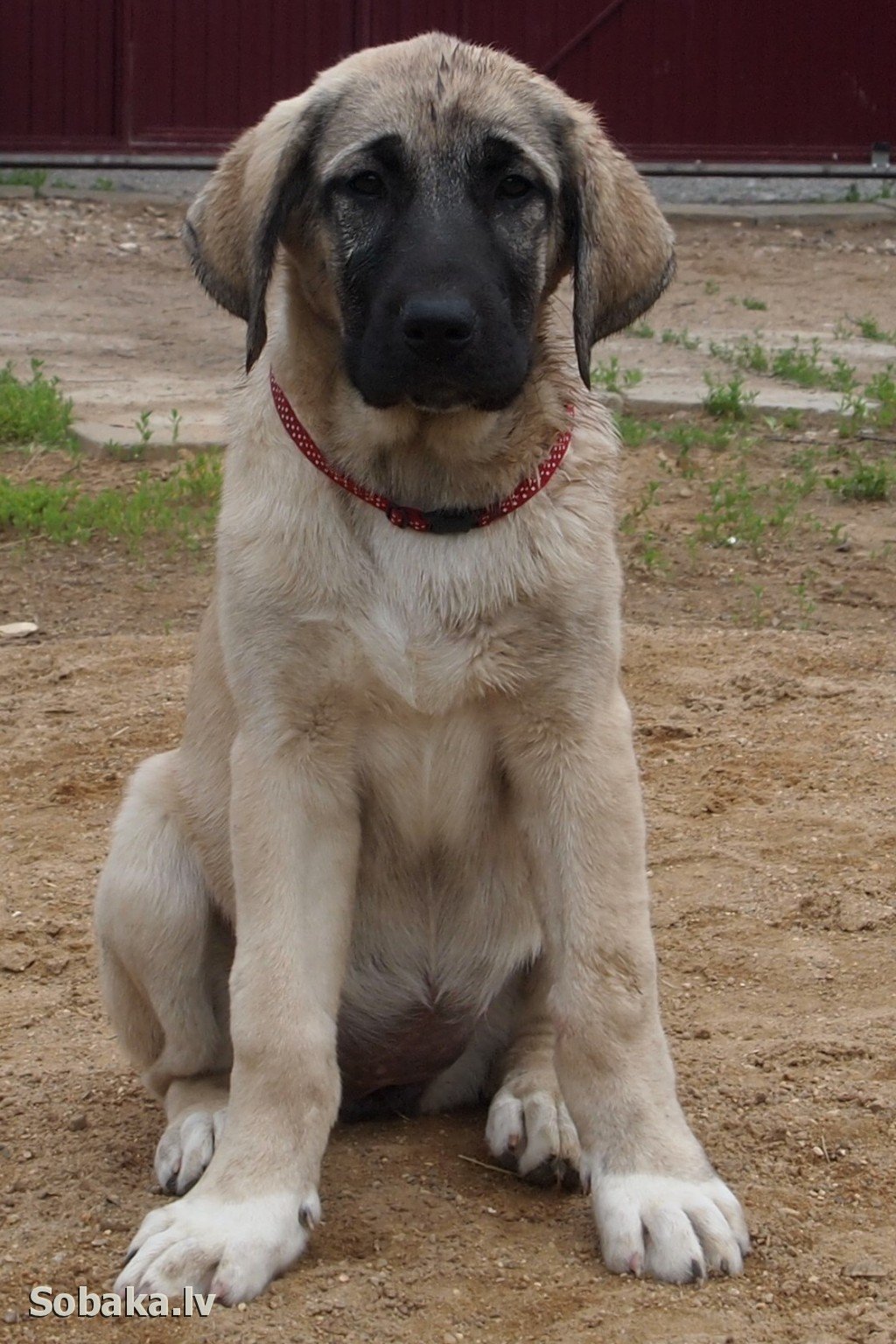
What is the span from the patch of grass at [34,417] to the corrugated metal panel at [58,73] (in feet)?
21.0

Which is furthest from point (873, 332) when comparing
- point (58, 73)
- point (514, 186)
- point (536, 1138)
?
point (536, 1138)

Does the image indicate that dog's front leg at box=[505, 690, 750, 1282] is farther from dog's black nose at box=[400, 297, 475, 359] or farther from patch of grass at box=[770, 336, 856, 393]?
patch of grass at box=[770, 336, 856, 393]

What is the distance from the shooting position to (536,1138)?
10.7 ft

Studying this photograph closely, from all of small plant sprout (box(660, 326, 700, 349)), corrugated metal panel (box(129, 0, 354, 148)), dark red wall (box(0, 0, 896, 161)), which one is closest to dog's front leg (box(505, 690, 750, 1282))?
small plant sprout (box(660, 326, 700, 349))

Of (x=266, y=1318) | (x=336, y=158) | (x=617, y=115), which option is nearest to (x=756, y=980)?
(x=266, y=1318)

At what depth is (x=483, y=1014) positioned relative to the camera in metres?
3.56

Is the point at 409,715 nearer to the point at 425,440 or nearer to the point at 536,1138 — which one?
the point at 425,440

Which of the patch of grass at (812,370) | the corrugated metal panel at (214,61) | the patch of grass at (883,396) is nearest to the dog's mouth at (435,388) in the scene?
the patch of grass at (883,396)

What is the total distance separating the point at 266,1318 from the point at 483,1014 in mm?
924

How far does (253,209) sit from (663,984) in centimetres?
187

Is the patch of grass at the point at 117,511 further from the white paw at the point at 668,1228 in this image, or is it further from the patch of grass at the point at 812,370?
the white paw at the point at 668,1228

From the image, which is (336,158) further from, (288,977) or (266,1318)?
(266,1318)

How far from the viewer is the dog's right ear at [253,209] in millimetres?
3334

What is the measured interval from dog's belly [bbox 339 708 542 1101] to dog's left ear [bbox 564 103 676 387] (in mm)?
763
